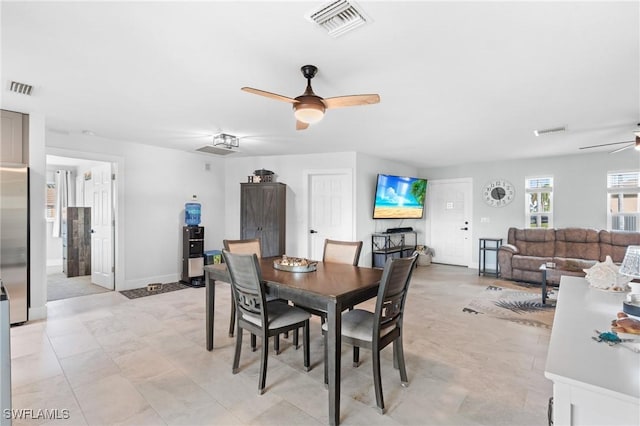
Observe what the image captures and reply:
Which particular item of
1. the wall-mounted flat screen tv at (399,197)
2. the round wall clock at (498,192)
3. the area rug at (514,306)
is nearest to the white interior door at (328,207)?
the wall-mounted flat screen tv at (399,197)

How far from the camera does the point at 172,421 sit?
6.33ft

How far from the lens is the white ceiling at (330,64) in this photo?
1767mm

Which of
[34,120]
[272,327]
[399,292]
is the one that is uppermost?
[34,120]

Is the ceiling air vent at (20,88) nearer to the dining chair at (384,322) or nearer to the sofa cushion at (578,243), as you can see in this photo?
the dining chair at (384,322)

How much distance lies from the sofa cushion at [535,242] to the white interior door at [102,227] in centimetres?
738

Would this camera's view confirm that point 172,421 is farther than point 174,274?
No

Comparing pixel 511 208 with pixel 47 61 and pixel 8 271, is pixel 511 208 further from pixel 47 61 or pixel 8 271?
pixel 8 271

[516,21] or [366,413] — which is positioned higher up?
[516,21]

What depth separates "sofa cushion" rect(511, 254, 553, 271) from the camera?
5.50 m

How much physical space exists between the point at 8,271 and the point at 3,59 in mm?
2387

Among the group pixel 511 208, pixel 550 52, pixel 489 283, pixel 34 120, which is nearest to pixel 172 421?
pixel 550 52

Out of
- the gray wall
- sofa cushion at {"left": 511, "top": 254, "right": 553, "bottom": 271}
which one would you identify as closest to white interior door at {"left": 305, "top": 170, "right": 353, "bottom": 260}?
sofa cushion at {"left": 511, "top": 254, "right": 553, "bottom": 271}

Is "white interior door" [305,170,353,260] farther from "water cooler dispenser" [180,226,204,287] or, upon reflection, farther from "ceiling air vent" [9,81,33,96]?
"ceiling air vent" [9,81,33,96]

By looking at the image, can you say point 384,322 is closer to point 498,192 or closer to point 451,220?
point 498,192
